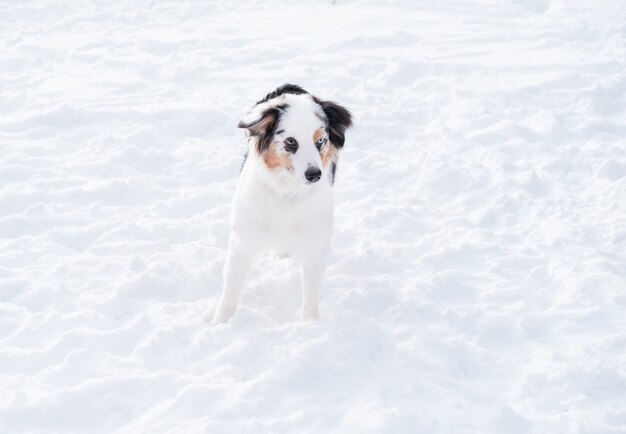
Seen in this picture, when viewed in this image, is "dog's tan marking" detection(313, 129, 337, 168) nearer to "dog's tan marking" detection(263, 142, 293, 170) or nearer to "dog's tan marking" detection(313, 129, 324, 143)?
"dog's tan marking" detection(313, 129, 324, 143)

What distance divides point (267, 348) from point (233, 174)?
305cm

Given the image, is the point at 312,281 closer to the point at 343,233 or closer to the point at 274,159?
the point at 274,159

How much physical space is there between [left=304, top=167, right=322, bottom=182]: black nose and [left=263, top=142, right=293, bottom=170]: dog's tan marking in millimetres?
196

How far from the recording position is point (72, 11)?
500 inches

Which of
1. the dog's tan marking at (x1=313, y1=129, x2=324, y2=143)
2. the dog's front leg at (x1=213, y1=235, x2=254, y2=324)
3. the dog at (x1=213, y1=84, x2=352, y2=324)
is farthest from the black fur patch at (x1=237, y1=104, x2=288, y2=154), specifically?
the dog's front leg at (x1=213, y1=235, x2=254, y2=324)

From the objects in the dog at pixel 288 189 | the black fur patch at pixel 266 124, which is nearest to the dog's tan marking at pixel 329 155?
the dog at pixel 288 189

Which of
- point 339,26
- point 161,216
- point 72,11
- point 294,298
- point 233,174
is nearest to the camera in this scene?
point 294,298

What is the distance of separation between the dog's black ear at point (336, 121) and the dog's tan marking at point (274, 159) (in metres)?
0.39

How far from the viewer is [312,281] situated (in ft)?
16.6

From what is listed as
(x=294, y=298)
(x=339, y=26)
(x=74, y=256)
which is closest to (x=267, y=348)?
(x=294, y=298)

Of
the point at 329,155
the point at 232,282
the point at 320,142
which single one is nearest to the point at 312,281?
the point at 232,282

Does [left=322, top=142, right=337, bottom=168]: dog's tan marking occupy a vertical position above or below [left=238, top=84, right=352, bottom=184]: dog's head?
below

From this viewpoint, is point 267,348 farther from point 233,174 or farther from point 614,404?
point 233,174

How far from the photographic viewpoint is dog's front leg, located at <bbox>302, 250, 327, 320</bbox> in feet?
16.6
